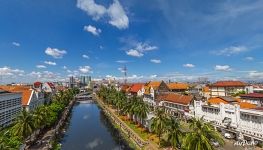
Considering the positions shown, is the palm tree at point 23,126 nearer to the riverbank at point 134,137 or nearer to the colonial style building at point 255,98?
the riverbank at point 134,137

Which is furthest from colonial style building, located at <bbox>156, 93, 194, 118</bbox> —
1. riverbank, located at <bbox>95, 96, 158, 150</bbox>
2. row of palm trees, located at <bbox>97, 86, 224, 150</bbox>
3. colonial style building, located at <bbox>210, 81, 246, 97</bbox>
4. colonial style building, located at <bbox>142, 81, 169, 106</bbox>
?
colonial style building, located at <bbox>210, 81, 246, 97</bbox>

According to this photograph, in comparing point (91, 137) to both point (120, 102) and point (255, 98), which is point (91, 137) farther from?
point (255, 98)

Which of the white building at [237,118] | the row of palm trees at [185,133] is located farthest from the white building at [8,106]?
the white building at [237,118]

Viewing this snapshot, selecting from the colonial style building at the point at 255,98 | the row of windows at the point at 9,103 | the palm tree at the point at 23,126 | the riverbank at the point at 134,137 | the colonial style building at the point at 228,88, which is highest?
the colonial style building at the point at 228,88

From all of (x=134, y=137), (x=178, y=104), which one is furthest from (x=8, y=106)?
(x=178, y=104)

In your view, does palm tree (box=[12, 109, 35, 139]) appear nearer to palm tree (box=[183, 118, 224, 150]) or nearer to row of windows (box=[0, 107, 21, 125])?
row of windows (box=[0, 107, 21, 125])

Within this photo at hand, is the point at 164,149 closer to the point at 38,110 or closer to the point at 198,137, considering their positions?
the point at 198,137
